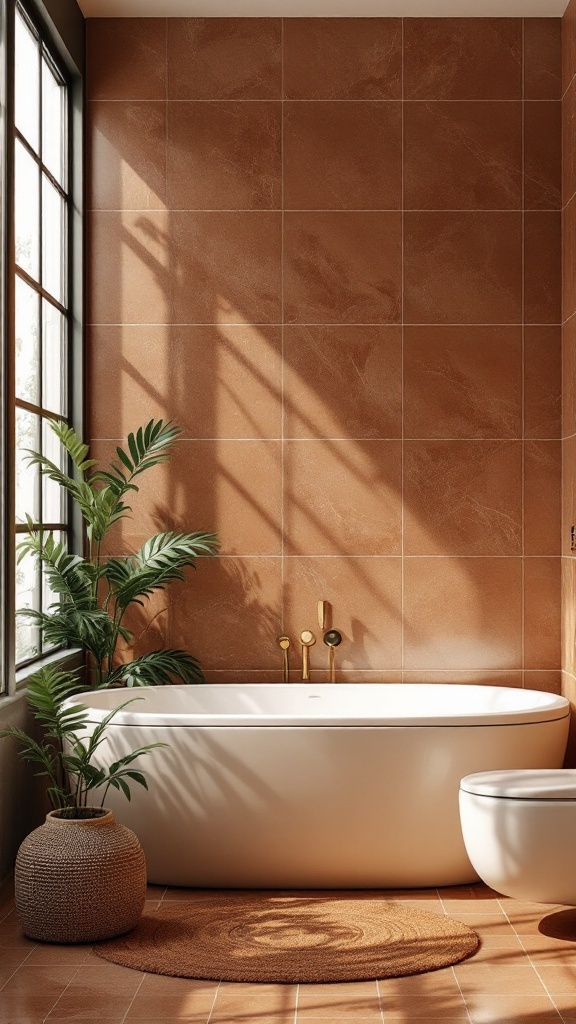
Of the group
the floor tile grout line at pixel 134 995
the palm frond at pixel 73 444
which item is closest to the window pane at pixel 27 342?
the palm frond at pixel 73 444

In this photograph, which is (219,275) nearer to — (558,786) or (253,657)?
(253,657)

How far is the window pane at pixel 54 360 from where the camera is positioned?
4.12 m

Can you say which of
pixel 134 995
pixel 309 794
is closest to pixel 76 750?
pixel 309 794

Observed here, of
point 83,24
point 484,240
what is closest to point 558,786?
point 484,240

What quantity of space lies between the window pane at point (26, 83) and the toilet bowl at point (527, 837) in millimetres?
2670

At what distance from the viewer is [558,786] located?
295 cm

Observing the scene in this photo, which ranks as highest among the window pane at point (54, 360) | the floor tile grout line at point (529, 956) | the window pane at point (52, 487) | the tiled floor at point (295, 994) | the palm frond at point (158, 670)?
the window pane at point (54, 360)

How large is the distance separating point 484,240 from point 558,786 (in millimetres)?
2339

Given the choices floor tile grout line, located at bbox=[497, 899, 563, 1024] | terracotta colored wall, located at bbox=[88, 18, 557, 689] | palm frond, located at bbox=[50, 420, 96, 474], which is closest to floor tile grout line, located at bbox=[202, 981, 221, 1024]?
floor tile grout line, located at bbox=[497, 899, 563, 1024]

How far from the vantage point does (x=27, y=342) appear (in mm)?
3881

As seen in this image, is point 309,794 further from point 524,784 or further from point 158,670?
point 158,670

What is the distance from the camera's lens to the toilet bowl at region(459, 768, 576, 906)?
289 centimetres

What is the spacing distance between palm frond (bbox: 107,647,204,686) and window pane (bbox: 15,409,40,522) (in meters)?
0.66

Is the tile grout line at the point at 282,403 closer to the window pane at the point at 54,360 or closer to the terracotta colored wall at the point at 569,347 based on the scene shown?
the window pane at the point at 54,360
